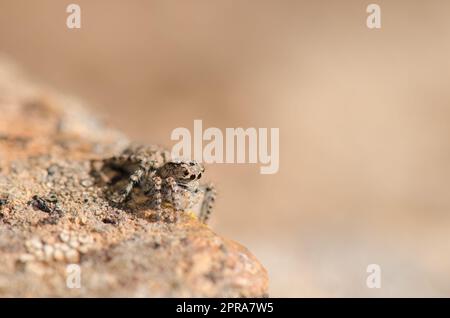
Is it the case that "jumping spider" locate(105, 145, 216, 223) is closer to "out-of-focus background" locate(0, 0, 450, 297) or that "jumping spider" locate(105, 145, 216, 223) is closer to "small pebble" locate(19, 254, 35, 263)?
"small pebble" locate(19, 254, 35, 263)

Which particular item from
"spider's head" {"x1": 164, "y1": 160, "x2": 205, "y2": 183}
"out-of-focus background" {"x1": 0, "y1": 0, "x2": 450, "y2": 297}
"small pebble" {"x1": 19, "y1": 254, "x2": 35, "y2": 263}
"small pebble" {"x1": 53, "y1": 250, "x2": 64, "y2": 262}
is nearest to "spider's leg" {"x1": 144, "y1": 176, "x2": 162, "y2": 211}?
"spider's head" {"x1": 164, "y1": 160, "x2": 205, "y2": 183}

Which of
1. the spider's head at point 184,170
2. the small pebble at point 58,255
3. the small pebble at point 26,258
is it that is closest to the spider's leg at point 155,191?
the spider's head at point 184,170

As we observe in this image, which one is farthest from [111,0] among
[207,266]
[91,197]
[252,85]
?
[207,266]

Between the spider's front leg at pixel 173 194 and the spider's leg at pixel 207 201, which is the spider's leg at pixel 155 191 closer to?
the spider's front leg at pixel 173 194

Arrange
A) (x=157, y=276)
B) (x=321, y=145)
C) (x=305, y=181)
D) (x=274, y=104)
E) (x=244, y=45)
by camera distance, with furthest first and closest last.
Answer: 1. (x=244, y=45)
2. (x=274, y=104)
3. (x=321, y=145)
4. (x=305, y=181)
5. (x=157, y=276)

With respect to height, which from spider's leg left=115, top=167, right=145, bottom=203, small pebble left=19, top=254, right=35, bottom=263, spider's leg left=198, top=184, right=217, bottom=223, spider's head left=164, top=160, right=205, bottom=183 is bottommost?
small pebble left=19, top=254, right=35, bottom=263

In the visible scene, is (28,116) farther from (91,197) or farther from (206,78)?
(206,78)
